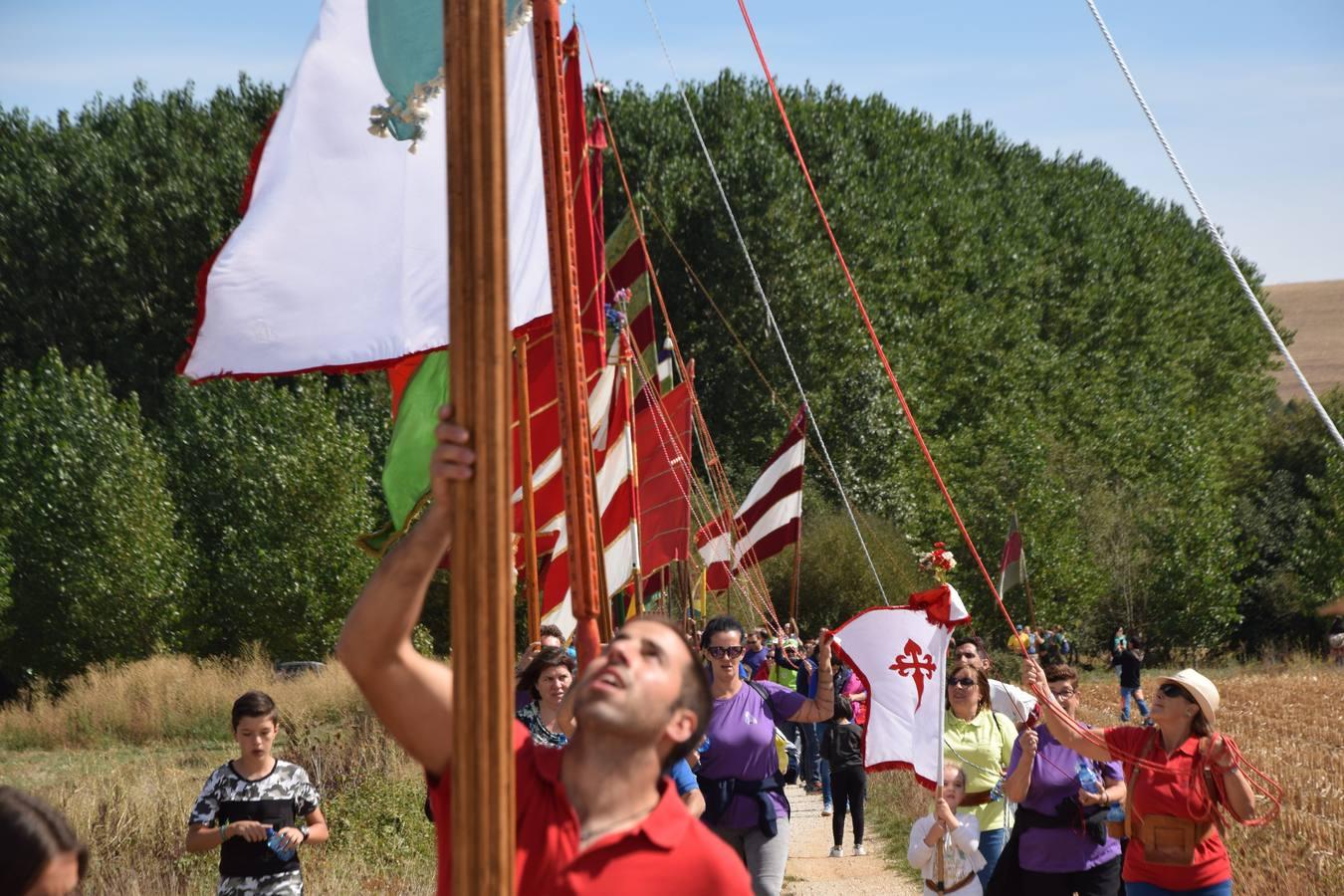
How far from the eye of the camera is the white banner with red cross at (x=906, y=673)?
820 cm

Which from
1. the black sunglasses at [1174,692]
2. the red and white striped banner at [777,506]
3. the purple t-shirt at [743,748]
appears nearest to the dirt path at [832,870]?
the purple t-shirt at [743,748]

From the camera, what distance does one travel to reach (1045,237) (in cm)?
6319

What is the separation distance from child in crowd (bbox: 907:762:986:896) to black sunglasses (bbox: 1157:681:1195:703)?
1149 mm

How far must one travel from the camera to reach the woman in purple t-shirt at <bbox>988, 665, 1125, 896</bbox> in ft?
24.2

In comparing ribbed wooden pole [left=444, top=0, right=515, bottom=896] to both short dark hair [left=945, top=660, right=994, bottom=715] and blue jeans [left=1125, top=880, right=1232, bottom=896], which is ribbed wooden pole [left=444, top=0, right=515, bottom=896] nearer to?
blue jeans [left=1125, top=880, right=1232, bottom=896]

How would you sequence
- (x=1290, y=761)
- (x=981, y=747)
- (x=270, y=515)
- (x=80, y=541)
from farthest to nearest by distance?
(x=270, y=515), (x=80, y=541), (x=1290, y=761), (x=981, y=747)

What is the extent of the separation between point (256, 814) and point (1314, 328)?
12745cm

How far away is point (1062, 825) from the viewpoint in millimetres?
7395

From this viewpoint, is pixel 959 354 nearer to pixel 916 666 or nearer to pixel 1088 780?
pixel 916 666

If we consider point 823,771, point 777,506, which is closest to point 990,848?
point 823,771

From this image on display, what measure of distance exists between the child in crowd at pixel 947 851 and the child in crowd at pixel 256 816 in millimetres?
2693

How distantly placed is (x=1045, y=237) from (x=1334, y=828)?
5410 centimetres

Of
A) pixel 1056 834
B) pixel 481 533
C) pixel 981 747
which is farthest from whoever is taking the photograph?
pixel 981 747

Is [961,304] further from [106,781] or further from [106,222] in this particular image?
[106,781]
